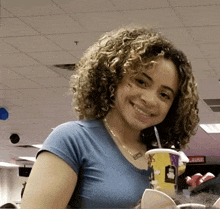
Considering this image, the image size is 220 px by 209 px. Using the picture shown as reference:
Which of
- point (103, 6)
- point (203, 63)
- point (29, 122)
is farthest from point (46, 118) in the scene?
point (103, 6)

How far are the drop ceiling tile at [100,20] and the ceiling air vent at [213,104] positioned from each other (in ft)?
13.3

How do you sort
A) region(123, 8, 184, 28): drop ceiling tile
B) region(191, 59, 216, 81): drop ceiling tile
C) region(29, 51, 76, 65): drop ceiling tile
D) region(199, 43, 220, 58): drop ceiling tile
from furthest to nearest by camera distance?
region(191, 59, 216, 81): drop ceiling tile, region(29, 51, 76, 65): drop ceiling tile, region(199, 43, 220, 58): drop ceiling tile, region(123, 8, 184, 28): drop ceiling tile

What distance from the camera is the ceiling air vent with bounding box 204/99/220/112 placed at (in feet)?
28.5

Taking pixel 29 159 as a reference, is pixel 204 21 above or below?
above

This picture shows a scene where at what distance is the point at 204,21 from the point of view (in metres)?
5.02

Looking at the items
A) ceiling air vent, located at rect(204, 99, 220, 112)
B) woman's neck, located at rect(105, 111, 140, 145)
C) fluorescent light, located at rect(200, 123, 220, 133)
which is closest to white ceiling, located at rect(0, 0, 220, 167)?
ceiling air vent, located at rect(204, 99, 220, 112)

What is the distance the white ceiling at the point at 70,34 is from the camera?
4664mm

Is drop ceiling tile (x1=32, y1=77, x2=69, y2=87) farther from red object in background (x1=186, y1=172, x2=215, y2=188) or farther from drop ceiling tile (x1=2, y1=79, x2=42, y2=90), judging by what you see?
red object in background (x1=186, y1=172, x2=215, y2=188)

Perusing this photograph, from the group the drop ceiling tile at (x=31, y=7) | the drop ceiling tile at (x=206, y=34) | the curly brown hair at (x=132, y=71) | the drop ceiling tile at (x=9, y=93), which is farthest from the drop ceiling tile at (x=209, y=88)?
the curly brown hair at (x=132, y=71)

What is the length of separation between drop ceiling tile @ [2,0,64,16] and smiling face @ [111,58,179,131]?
361cm

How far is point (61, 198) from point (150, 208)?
11.0 inches

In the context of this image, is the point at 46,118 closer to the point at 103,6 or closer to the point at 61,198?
the point at 103,6

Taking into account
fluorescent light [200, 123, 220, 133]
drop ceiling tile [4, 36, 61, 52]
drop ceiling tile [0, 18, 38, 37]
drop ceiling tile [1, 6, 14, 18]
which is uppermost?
drop ceiling tile [1, 6, 14, 18]

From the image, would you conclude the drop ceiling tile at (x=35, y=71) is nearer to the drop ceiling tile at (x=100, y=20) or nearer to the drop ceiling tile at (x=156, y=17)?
the drop ceiling tile at (x=100, y=20)
